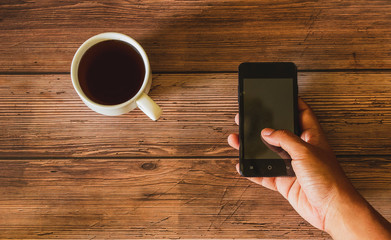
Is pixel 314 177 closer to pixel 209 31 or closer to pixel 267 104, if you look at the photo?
pixel 267 104

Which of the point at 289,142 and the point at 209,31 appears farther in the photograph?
the point at 209,31

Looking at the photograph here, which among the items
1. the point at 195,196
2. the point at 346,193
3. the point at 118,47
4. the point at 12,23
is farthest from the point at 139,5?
the point at 346,193

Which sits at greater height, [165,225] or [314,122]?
[314,122]

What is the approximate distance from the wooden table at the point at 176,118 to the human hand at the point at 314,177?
36 millimetres

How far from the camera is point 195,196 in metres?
0.59

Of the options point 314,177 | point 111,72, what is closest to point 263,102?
point 314,177

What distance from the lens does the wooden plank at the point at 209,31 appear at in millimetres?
597

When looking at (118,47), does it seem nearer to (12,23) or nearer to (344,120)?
(12,23)

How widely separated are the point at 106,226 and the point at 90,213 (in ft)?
0.13

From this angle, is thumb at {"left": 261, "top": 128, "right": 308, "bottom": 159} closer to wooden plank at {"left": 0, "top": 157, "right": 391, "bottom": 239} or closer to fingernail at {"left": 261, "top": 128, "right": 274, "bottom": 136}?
fingernail at {"left": 261, "top": 128, "right": 274, "bottom": 136}

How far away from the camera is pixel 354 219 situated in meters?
0.50

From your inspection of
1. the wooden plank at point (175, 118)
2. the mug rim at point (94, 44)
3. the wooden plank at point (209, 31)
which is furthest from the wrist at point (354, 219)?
the mug rim at point (94, 44)

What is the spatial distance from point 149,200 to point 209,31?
1.13 ft

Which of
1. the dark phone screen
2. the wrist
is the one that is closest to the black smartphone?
the dark phone screen
